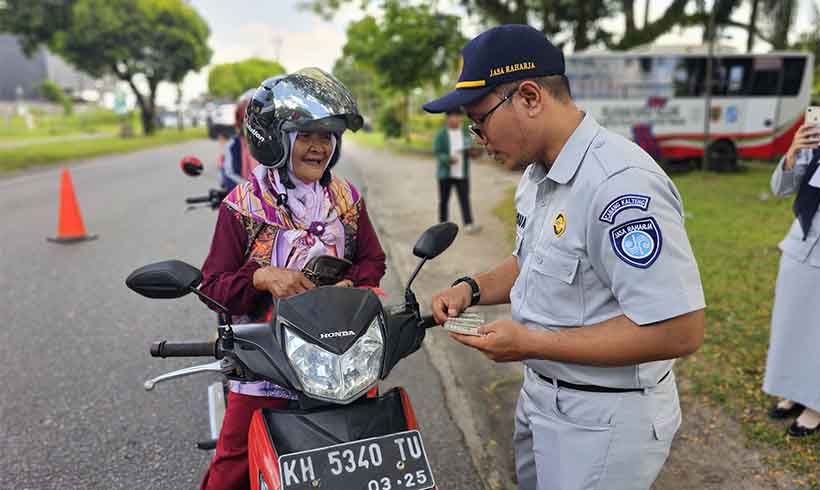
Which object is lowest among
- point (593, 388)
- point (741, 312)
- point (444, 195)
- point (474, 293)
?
point (741, 312)

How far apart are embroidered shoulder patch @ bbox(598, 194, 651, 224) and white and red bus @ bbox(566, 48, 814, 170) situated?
15.5m

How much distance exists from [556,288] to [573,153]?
12.9 inches

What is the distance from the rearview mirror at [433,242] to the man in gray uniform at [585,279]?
363 mm

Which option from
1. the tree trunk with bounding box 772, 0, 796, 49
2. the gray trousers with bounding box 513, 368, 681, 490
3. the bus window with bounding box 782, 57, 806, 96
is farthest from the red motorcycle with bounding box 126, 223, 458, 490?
the tree trunk with bounding box 772, 0, 796, 49

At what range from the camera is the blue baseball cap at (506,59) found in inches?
56.4

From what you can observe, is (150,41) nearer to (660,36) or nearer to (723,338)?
(660,36)

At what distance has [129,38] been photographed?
3359cm

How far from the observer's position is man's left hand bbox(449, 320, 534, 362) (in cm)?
144

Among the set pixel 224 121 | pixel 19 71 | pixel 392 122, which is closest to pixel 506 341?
pixel 224 121

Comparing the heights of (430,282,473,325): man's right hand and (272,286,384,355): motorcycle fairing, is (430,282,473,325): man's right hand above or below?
below

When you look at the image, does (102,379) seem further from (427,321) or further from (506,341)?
(506,341)

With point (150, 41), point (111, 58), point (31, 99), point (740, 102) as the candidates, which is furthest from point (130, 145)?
point (31, 99)

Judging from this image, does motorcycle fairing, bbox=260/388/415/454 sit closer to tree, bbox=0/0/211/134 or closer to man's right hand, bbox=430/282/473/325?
man's right hand, bbox=430/282/473/325

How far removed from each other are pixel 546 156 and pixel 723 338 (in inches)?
138
